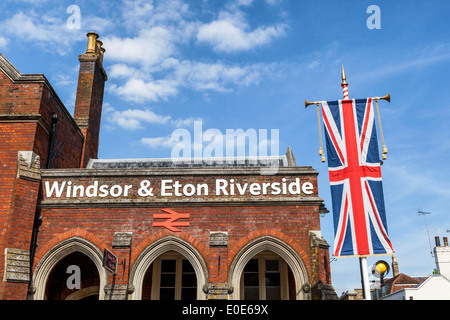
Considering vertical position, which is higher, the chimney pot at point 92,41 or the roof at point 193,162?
the chimney pot at point 92,41

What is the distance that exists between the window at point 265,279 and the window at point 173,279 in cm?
188

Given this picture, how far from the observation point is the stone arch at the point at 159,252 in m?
13.7

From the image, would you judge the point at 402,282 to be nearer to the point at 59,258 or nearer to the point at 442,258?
the point at 442,258

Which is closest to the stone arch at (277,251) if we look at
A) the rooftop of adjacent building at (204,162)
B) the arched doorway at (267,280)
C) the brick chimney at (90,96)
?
the arched doorway at (267,280)

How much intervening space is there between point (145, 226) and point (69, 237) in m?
2.48

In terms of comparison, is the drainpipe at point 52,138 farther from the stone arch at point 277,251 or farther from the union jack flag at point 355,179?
the union jack flag at point 355,179

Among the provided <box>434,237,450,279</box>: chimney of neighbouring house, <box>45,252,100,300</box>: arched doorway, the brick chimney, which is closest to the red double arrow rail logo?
<box>45,252,100,300</box>: arched doorway

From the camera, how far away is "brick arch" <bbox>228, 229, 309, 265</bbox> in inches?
545

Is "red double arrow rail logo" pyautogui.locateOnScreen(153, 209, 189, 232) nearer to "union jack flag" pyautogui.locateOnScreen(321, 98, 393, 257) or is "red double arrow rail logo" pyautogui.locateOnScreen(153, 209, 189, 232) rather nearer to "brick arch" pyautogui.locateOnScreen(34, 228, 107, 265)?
"brick arch" pyautogui.locateOnScreen(34, 228, 107, 265)

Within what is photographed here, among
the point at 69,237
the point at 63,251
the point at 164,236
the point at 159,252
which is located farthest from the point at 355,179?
the point at 63,251

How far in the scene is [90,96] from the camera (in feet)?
73.2

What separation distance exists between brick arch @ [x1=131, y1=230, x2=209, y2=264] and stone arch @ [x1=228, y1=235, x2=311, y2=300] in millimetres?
1013
